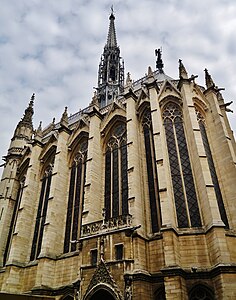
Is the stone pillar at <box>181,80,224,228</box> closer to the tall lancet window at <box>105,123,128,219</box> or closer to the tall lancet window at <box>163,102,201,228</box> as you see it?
the tall lancet window at <box>163,102,201,228</box>

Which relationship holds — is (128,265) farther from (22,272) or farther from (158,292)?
(22,272)

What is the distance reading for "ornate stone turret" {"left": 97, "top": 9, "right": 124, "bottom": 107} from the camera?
38.7m

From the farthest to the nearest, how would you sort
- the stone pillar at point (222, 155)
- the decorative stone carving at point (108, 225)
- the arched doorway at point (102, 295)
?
the stone pillar at point (222, 155)
the decorative stone carving at point (108, 225)
the arched doorway at point (102, 295)

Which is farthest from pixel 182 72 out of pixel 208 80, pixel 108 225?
pixel 108 225

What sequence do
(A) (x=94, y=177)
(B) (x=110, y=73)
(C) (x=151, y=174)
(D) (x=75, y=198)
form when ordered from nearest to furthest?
(C) (x=151, y=174), (A) (x=94, y=177), (D) (x=75, y=198), (B) (x=110, y=73)

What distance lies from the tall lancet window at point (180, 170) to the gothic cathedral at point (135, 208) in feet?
0.18

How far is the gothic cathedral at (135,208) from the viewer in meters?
12.0

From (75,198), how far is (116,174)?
359 cm

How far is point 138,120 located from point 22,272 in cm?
1243

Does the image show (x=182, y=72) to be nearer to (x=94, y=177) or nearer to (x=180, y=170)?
(x=180, y=170)

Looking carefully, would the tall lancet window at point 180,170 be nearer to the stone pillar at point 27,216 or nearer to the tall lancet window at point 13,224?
the stone pillar at point 27,216

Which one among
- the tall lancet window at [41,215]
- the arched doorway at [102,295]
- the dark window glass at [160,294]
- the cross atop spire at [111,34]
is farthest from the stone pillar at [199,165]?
the cross atop spire at [111,34]

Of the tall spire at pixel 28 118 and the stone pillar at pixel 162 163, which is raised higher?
the tall spire at pixel 28 118

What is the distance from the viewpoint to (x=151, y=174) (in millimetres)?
16016
